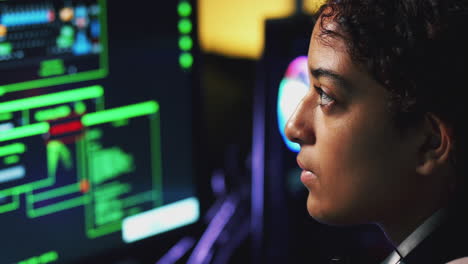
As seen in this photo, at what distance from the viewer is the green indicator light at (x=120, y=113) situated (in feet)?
3.79

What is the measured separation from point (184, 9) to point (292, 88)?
0.72ft

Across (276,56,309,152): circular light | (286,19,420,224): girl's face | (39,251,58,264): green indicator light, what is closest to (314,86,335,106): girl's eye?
(286,19,420,224): girl's face

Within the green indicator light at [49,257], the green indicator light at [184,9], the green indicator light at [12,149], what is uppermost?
the green indicator light at [184,9]

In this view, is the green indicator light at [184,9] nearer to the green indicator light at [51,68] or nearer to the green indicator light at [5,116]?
the green indicator light at [51,68]

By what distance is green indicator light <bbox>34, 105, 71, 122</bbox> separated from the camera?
3.60ft

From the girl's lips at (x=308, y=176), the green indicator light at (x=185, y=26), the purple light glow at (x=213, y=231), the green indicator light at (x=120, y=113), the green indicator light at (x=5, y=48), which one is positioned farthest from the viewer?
the purple light glow at (x=213, y=231)

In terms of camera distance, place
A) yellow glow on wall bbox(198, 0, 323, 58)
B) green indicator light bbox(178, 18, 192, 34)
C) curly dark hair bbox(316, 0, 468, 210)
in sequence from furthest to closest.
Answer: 1. yellow glow on wall bbox(198, 0, 323, 58)
2. green indicator light bbox(178, 18, 192, 34)
3. curly dark hair bbox(316, 0, 468, 210)

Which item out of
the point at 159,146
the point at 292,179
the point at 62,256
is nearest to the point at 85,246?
the point at 62,256

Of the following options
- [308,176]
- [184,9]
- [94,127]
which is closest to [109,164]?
[94,127]

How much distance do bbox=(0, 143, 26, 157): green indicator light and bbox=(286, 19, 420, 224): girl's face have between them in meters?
0.40

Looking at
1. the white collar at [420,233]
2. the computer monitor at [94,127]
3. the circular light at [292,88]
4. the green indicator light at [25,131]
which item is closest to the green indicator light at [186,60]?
the computer monitor at [94,127]

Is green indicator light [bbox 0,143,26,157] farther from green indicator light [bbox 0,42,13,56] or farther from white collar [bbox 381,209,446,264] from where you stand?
white collar [bbox 381,209,446,264]

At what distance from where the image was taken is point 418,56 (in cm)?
80

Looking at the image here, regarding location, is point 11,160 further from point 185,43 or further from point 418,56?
point 418,56
